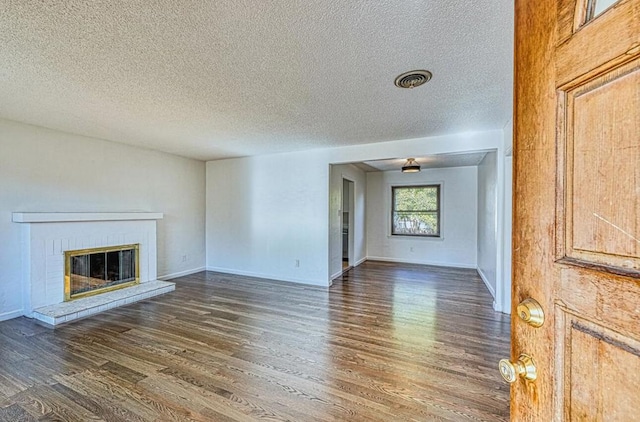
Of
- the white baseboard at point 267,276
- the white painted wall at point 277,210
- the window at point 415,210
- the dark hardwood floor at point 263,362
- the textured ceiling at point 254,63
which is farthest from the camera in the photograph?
the window at point 415,210

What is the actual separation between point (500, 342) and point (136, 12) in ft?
12.3

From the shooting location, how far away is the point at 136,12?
1556mm

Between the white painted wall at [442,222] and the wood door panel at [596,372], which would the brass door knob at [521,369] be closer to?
the wood door panel at [596,372]

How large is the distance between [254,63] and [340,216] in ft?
12.8

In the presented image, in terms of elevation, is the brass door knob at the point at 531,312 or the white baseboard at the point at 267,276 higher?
the brass door knob at the point at 531,312

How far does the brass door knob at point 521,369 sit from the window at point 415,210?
6608 mm

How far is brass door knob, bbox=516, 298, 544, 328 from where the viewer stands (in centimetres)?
66

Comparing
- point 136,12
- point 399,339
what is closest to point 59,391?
point 136,12

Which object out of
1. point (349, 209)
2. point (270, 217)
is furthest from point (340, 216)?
point (270, 217)

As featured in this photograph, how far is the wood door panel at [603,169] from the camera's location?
0.49 m

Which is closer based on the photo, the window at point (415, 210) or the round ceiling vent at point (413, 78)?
the round ceiling vent at point (413, 78)

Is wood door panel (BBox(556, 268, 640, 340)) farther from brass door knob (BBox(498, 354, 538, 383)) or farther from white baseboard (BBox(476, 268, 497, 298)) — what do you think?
white baseboard (BBox(476, 268, 497, 298))

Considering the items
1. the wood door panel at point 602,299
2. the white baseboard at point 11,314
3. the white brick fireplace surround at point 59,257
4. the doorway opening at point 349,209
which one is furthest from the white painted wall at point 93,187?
the wood door panel at point 602,299

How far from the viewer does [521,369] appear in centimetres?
71
